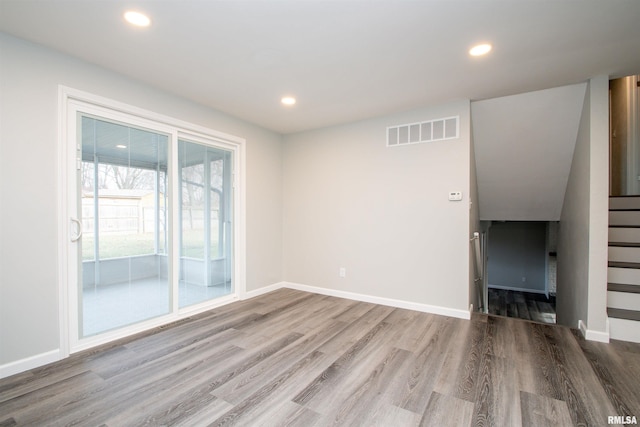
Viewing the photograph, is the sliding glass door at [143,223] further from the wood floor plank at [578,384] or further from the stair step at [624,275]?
the stair step at [624,275]

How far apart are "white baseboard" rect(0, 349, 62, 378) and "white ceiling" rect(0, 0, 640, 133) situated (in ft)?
8.25

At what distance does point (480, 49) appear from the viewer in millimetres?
2305

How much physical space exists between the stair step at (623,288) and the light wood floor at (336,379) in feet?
1.79

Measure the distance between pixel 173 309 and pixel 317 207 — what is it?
94.7 inches

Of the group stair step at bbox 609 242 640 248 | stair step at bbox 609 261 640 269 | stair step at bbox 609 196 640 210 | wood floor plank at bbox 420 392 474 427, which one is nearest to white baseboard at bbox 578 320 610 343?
stair step at bbox 609 261 640 269

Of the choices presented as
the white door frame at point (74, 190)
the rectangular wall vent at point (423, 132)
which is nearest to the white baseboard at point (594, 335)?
the rectangular wall vent at point (423, 132)

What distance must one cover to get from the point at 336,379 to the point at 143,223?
8.32 feet

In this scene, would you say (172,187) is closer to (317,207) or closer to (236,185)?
(236,185)

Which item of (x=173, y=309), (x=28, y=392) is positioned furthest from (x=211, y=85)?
(x=28, y=392)

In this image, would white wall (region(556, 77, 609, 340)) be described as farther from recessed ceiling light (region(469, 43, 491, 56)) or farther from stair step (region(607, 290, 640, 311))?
recessed ceiling light (region(469, 43, 491, 56))

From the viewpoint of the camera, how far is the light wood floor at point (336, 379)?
5.71ft

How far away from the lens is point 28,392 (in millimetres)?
1957

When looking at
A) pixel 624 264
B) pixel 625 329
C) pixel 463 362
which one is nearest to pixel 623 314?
pixel 625 329

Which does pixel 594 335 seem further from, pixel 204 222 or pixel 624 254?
pixel 204 222
